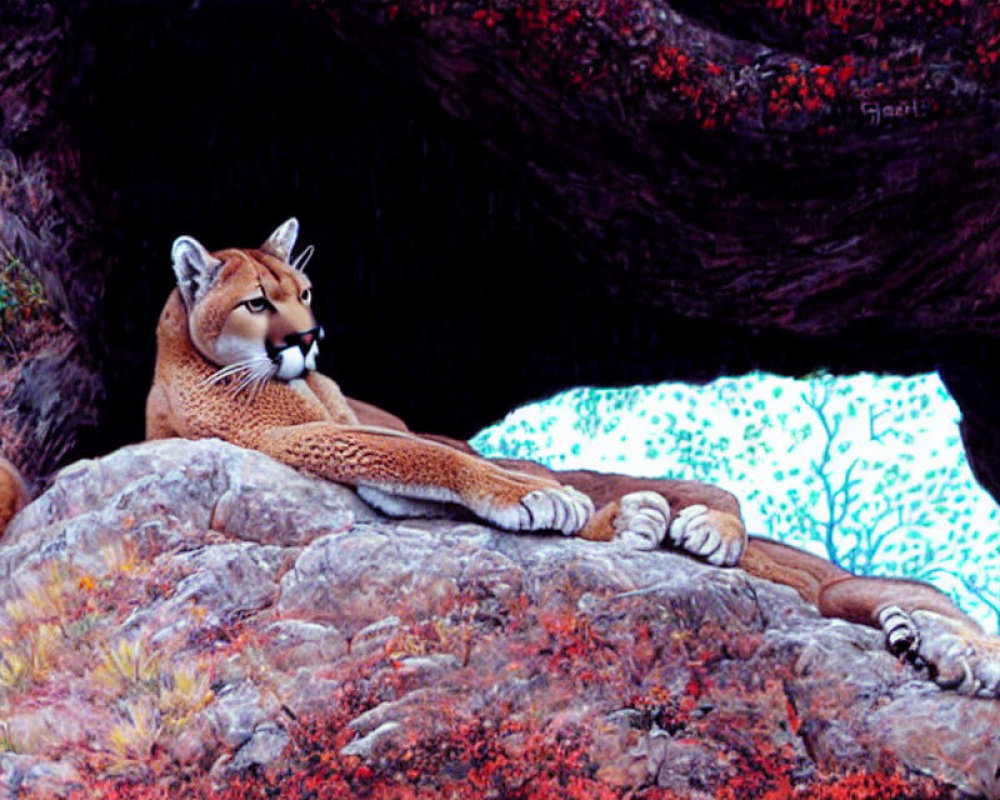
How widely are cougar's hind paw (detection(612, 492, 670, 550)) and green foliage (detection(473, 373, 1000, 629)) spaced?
752 millimetres

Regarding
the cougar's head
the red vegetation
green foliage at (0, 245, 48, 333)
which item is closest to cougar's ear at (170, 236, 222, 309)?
the cougar's head

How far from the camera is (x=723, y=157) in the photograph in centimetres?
395

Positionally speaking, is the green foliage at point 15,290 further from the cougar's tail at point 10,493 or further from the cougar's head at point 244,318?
the cougar's head at point 244,318

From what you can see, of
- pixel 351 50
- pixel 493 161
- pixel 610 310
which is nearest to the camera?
pixel 351 50

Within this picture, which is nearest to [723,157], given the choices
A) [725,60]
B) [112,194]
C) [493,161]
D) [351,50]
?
[725,60]

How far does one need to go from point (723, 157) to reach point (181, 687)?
240cm

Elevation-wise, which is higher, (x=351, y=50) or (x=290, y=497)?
(x=351, y=50)

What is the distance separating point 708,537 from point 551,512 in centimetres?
48

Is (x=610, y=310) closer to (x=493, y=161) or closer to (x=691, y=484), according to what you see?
(x=493, y=161)

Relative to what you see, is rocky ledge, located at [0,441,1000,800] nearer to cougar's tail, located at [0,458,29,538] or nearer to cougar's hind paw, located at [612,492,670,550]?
cougar's hind paw, located at [612,492,670,550]

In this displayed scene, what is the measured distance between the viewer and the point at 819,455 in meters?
4.47

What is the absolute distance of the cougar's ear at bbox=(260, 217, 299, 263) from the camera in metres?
3.76

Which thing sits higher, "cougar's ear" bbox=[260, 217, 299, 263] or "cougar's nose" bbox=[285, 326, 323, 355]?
"cougar's ear" bbox=[260, 217, 299, 263]

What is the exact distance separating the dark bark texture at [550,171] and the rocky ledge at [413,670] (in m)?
1.36
